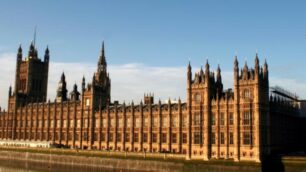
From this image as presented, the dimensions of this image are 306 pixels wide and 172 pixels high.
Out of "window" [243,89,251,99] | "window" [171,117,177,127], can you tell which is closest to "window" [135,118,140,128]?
"window" [171,117,177,127]

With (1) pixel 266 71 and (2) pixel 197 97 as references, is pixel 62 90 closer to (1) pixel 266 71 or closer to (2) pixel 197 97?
(2) pixel 197 97

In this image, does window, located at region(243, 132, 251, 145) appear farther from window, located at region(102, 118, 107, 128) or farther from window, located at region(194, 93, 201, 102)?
window, located at region(102, 118, 107, 128)

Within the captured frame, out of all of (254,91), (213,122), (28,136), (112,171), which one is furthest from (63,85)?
(254,91)

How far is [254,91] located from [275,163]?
1808 cm

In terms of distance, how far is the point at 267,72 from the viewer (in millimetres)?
104625

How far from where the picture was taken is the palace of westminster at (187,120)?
10125 centimetres

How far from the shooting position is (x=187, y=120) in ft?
376

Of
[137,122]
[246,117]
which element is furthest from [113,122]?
[246,117]

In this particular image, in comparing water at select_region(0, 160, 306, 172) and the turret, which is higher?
the turret

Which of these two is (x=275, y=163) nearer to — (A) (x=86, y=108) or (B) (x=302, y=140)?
(B) (x=302, y=140)

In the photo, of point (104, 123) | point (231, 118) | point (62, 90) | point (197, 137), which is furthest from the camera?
point (62, 90)

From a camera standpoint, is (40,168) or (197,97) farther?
(40,168)

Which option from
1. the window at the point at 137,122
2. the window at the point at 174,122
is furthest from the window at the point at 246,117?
the window at the point at 137,122

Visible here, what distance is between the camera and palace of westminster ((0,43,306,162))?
3986 inches
